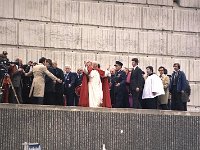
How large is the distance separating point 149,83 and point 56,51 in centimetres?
392

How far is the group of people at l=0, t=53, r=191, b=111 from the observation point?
2869 centimetres

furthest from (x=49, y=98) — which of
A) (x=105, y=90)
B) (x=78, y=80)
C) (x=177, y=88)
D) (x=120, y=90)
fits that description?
(x=177, y=88)

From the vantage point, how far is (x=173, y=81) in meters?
30.2

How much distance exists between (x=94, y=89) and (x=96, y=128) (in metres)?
1.26

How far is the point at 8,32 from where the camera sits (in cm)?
3216

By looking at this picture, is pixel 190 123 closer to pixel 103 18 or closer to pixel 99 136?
pixel 99 136

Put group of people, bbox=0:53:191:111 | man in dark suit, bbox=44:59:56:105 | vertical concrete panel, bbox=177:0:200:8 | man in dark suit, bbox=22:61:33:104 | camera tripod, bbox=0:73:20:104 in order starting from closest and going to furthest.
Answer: camera tripod, bbox=0:73:20:104 < group of people, bbox=0:53:191:111 < man in dark suit, bbox=44:59:56:105 < man in dark suit, bbox=22:61:33:104 < vertical concrete panel, bbox=177:0:200:8

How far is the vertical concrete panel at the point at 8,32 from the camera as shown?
Result: 32031 mm

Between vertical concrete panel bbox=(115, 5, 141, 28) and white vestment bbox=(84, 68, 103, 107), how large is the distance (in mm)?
4807

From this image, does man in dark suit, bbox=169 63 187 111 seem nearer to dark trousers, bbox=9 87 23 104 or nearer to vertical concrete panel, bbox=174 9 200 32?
dark trousers, bbox=9 87 23 104

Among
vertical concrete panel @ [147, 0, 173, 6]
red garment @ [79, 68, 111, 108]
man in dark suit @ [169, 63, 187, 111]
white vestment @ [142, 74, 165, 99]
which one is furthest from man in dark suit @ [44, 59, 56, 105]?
vertical concrete panel @ [147, 0, 173, 6]

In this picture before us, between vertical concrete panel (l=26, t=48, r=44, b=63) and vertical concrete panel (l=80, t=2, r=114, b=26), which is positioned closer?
vertical concrete panel (l=26, t=48, r=44, b=63)

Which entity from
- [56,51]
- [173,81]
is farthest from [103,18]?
[173,81]

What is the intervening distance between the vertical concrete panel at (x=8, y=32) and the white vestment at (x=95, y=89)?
3.91 meters
